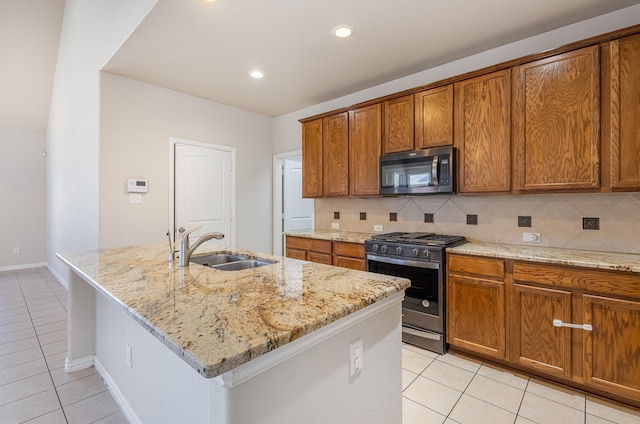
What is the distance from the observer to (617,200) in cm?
226

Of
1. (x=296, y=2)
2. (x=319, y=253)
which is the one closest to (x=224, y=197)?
(x=319, y=253)

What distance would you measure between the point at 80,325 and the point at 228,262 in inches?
50.7

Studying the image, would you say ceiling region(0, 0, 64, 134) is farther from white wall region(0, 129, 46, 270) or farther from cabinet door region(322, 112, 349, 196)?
cabinet door region(322, 112, 349, 196)

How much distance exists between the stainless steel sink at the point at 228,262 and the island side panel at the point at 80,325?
3.17ft

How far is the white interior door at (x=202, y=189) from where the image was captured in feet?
12.8

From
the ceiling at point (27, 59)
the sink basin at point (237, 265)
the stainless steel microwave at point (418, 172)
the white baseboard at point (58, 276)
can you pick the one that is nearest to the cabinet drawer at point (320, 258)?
the stainless steel microwave at point (418, 172)

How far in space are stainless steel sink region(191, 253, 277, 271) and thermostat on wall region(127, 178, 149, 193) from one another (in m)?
1.87

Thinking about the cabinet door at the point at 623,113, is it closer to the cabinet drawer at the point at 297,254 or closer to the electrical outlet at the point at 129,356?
the cabinet drawer at the point at 297,254

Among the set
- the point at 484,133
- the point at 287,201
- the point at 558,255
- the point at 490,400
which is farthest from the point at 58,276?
the point at 558,255

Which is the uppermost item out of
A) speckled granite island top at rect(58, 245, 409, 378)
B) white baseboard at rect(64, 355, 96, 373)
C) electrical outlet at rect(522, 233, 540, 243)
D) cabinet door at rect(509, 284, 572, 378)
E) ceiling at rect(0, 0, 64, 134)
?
ceiling at rect(0, 0, 64, 134)

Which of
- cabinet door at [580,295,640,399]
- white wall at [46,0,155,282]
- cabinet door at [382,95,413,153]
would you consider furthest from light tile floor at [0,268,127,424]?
cabinet door at [382,95,413,153]

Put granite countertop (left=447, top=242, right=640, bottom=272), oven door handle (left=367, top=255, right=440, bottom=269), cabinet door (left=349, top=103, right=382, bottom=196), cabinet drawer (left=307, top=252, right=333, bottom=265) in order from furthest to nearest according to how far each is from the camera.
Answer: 1. cabinet drawer (left=307, top=252, right=333, bottom=265)
2. cabinet door (left=349, top=103, right=382, bottom=196)
3. oven door handle (left=367, top=255, right=440, bottom=269)
4. granite countertop (left=447, top=242, right=640, bottom=272)

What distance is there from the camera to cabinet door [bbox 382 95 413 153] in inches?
120

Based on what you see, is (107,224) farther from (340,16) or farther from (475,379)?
(475,379)
